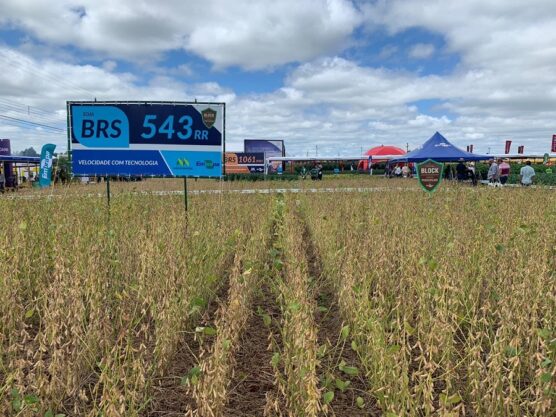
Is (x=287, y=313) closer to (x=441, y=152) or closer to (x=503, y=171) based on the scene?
(x=441, y=152)

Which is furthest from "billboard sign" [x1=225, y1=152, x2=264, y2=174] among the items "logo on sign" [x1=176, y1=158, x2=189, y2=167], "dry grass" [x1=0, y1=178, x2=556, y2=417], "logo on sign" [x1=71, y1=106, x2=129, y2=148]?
"dry grass" [x1=0, y1=178, x2=556, y2=417]

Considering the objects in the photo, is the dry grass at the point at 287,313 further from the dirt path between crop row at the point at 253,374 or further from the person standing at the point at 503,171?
the person standing at the point at 503,171

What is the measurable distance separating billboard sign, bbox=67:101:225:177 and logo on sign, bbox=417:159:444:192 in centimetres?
436

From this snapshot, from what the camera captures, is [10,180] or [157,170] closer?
[157,170]

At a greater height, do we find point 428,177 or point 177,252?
point 428,177

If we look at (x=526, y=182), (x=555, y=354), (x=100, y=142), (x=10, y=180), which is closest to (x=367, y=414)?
(x=555, y=354)

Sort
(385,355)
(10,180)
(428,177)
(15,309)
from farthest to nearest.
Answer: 1. (10,180)
2. (428,177)
3. (15,309)
4. (385,355)

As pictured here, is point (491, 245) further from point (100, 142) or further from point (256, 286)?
point (100, 142)

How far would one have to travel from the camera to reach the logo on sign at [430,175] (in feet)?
27.6

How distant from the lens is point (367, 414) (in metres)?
2.21

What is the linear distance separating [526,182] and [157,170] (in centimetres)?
1463

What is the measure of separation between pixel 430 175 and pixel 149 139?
584cm

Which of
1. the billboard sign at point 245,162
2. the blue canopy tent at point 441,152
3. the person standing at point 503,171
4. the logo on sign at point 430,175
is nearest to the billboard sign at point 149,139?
the logo on sign at point 430,175

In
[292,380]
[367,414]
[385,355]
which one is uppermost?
[385,355]
